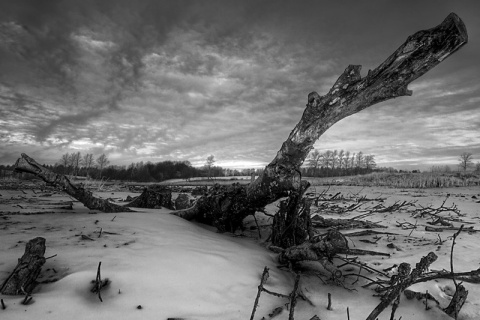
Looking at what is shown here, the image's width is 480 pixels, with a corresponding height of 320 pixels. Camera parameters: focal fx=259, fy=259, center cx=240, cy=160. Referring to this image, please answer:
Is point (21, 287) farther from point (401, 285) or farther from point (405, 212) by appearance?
point (405, 212)

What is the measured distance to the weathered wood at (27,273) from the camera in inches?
59.2

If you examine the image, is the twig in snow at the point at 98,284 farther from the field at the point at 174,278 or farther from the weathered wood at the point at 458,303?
the weathered wood at the point at 458,303

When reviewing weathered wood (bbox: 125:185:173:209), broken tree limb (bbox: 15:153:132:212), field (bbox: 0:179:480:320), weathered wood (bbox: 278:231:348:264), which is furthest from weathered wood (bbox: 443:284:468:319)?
weathered wood (bbox: 125:185:173:209)

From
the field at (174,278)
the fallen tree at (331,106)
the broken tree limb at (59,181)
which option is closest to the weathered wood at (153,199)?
the broken tree limb at (59,181)

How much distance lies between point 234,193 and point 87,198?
2235 mm

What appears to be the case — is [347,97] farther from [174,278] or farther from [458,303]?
[174,278]

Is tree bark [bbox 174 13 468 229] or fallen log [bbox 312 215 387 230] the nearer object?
tree bark [bbox 174 13 468 229]

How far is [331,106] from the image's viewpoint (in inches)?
119

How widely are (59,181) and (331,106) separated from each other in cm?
366

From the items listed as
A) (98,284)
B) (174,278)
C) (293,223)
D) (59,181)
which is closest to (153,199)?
(59,181)

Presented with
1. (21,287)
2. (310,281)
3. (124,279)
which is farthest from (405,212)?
(21,287)

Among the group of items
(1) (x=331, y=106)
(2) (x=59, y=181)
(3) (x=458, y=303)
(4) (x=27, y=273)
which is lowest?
(3) (x=458, y=303)

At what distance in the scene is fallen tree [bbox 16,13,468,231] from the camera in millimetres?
2529

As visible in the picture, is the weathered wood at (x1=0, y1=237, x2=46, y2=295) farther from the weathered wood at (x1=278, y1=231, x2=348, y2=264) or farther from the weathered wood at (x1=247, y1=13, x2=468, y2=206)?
the weathered wood at (x1=247, y1=13, x2=468, y2=206)
